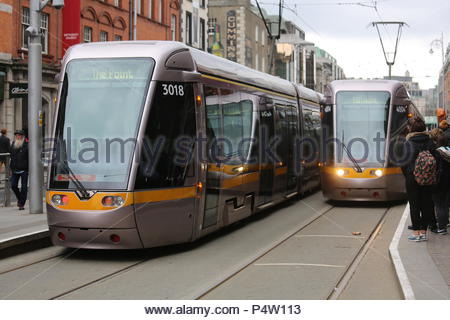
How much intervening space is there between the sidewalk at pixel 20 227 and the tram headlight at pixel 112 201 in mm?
1653

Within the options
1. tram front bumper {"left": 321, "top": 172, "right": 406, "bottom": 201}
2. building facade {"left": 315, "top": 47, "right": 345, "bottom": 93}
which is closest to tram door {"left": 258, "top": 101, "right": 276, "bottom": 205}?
tram front bumper {"left": 321, "top": 172, "right": 406, "bottom": 201}

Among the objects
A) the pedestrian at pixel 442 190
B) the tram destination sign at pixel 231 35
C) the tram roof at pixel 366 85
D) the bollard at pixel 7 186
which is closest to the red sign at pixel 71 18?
the bollard at pixel 7 186

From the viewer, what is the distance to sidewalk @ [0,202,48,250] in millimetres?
9539

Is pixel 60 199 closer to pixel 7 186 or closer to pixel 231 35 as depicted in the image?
pixel 7 186

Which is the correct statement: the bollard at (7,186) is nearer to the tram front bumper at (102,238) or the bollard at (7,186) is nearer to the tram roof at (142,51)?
the tram roof at (142,51)

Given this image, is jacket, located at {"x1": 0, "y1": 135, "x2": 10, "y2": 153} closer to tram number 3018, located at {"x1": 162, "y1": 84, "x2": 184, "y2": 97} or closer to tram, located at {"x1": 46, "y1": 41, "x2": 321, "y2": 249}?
tram, located at {"x1": 46, "y1": 41, "x2": 321, "y2": 249}

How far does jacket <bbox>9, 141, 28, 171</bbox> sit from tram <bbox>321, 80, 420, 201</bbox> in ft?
22.0

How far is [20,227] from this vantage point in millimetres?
10727

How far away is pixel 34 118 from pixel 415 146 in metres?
6.95

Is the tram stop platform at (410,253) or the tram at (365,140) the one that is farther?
the tram at (365,140)

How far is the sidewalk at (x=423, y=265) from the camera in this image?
639 cm

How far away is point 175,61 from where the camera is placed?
9406mm

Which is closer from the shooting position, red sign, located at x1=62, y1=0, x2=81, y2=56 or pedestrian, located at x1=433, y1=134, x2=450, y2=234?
pedestrian, located at x1=433, y1=134, x2=450, y2=234
